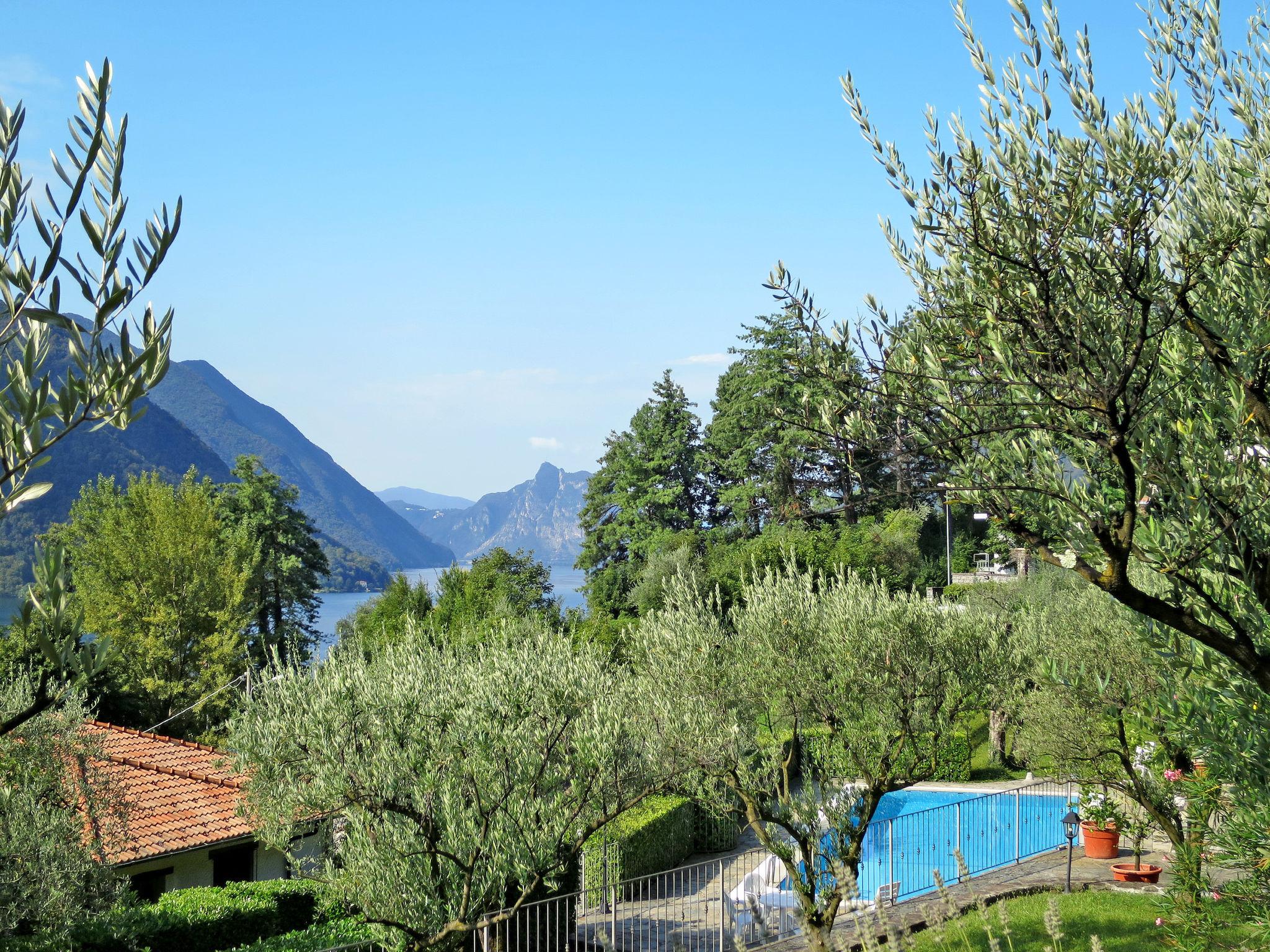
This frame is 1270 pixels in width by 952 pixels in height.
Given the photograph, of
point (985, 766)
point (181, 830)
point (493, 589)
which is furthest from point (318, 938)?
point (493, 589)

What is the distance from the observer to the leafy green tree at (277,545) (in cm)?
5244

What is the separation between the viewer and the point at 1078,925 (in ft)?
48.4

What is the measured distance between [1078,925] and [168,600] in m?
36.0

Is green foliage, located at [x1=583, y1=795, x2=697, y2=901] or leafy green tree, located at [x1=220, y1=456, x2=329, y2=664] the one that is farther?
leafy green tree, located at [x1=220, y1=456, x2=329, y2=664]

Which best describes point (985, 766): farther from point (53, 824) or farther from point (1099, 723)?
point (53, 824)

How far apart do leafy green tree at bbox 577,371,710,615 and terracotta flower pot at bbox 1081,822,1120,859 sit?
41.9 meters

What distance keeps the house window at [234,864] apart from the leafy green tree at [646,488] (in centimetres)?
4088

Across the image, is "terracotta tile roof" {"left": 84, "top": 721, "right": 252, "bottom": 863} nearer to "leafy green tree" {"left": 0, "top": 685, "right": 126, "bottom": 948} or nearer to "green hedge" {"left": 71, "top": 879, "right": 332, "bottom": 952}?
"leafy green tree" {"left": 0, "top": 685, "right": 126, "bottom": 948}

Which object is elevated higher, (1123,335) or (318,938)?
(1123,335)

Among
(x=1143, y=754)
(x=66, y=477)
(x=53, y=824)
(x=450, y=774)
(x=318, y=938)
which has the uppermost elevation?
(x=66, y=477)

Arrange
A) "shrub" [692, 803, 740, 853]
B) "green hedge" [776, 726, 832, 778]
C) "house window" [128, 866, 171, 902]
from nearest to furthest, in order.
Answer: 1. "green hedge" [776, 726, 832, 778]
2. "house window" [128, 866, 171, 902]
3. "shrub" [692, 803, 740, 853]

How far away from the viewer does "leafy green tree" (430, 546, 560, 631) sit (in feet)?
138

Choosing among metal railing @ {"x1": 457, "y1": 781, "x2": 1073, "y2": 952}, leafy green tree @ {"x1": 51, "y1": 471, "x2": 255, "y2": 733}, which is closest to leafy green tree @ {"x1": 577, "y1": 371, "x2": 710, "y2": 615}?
leafy green tree @ {"x1": 51, "y1": 471, "x2": 255, "y2": 733}

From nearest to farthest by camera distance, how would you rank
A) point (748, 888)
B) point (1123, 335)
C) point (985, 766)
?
point (1123, 335)
point (748, 888)
point (985, 766)
